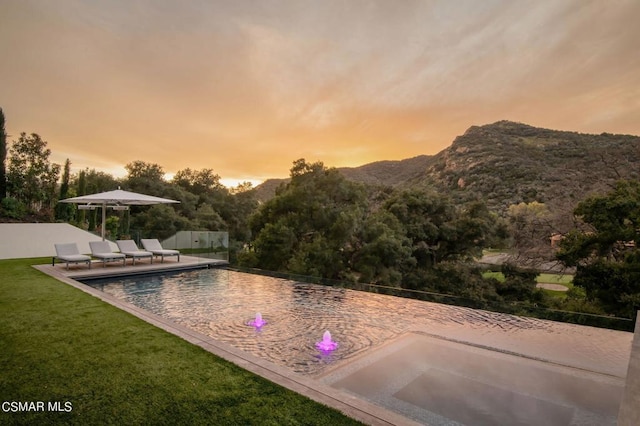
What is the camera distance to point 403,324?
231 inches

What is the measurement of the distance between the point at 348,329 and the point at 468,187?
79.3 ft

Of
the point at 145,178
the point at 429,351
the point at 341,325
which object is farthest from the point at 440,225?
the point at 145,178

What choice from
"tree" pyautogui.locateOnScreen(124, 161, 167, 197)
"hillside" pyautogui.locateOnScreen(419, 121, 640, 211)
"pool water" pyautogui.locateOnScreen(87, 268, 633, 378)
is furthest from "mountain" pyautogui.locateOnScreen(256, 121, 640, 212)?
"pool water" pyautogui.locateOnScreen(87, 268, 633, 378)

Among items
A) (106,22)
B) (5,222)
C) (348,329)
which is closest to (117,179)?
(5,222)

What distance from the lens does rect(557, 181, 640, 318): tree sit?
11.2 m

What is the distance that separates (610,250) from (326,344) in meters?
13.0

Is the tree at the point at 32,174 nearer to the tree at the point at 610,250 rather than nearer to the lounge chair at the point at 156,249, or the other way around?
the lounge chair at the point at 156,249

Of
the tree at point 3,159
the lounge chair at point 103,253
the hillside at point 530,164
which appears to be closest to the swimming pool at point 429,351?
the lounge chair at point 103,253

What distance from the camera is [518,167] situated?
2595cm

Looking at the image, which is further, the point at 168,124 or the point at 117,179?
the point at 117,179

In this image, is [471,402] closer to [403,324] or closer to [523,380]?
[523,380]

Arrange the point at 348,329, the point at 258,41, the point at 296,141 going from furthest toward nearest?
the point at 296,141 → the point at 258,41 → the point at 348,329

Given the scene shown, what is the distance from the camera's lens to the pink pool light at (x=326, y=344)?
4.68m

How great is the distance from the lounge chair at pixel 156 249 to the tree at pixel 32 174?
42.9ft
